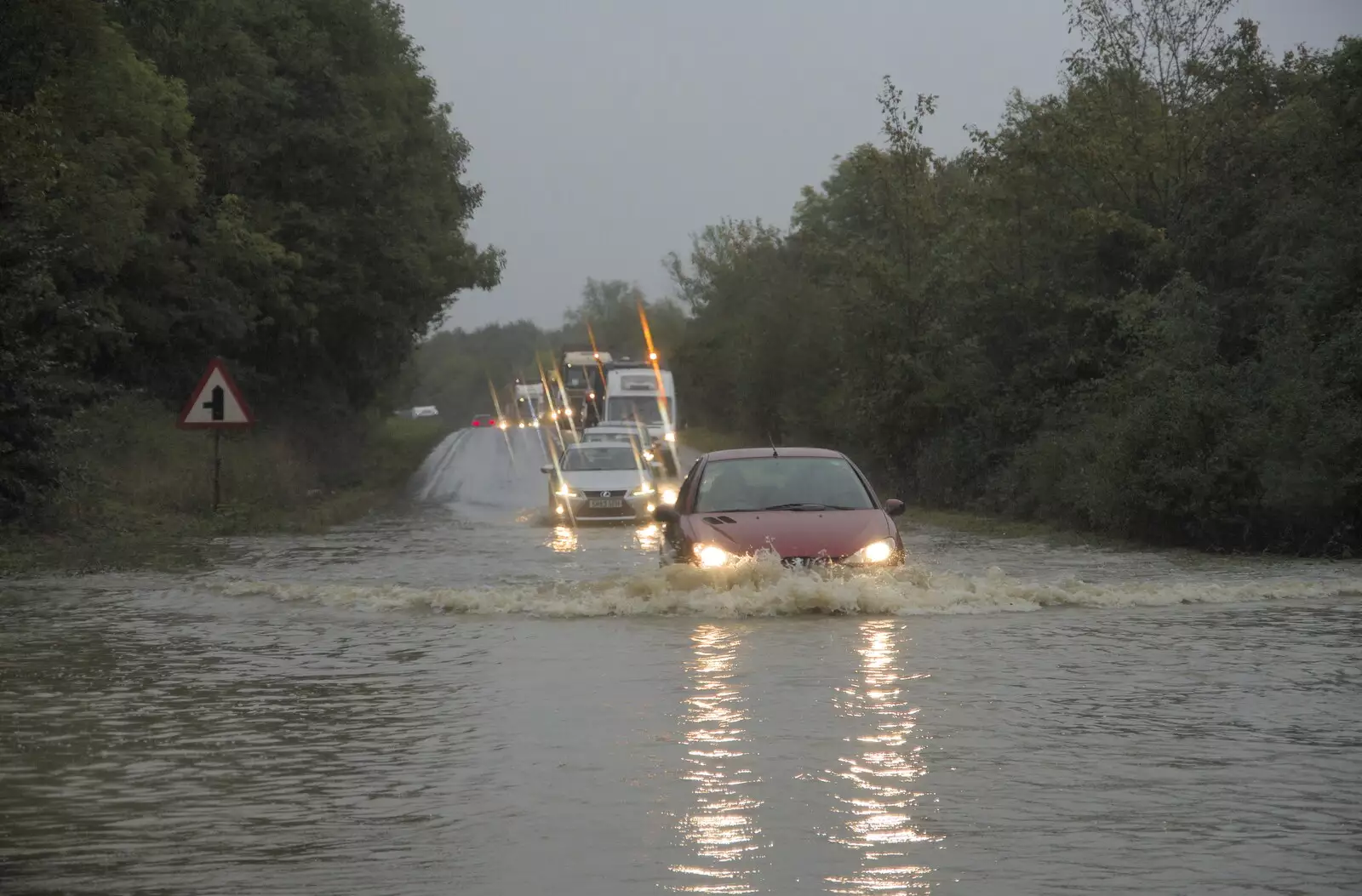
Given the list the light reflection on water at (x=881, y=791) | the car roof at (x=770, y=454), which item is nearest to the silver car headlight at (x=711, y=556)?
the car roof at (x=770, y=454)

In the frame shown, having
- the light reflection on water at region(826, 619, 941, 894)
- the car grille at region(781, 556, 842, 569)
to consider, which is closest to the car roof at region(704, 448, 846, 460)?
the car grille at region(781, 556, 842, 569)

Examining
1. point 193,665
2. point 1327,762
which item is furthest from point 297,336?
point 1327,762

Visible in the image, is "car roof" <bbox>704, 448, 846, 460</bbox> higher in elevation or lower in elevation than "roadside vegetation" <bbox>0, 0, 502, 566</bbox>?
lower

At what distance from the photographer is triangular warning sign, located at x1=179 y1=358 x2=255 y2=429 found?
27.9 m

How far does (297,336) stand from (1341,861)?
132 feet

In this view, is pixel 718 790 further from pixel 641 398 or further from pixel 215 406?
pixel 641 398

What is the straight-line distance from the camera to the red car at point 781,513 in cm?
1553

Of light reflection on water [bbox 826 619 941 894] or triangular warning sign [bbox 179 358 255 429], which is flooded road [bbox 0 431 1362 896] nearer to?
light reflection on water [bbox 826 619 941 894]

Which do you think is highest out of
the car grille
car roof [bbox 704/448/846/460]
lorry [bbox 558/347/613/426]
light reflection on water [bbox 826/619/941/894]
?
lorry [bbox 558/347/613/426]

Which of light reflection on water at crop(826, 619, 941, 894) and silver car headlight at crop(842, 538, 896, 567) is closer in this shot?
light reflection on water at crop(826, 619, 941, 894)

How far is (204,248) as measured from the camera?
130ft

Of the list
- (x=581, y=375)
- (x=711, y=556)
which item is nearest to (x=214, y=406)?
(x=711, y=556)

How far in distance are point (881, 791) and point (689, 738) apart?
164 cm

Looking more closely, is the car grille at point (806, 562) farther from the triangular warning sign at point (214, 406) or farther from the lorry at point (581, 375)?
the lorry at point (581, 375)
